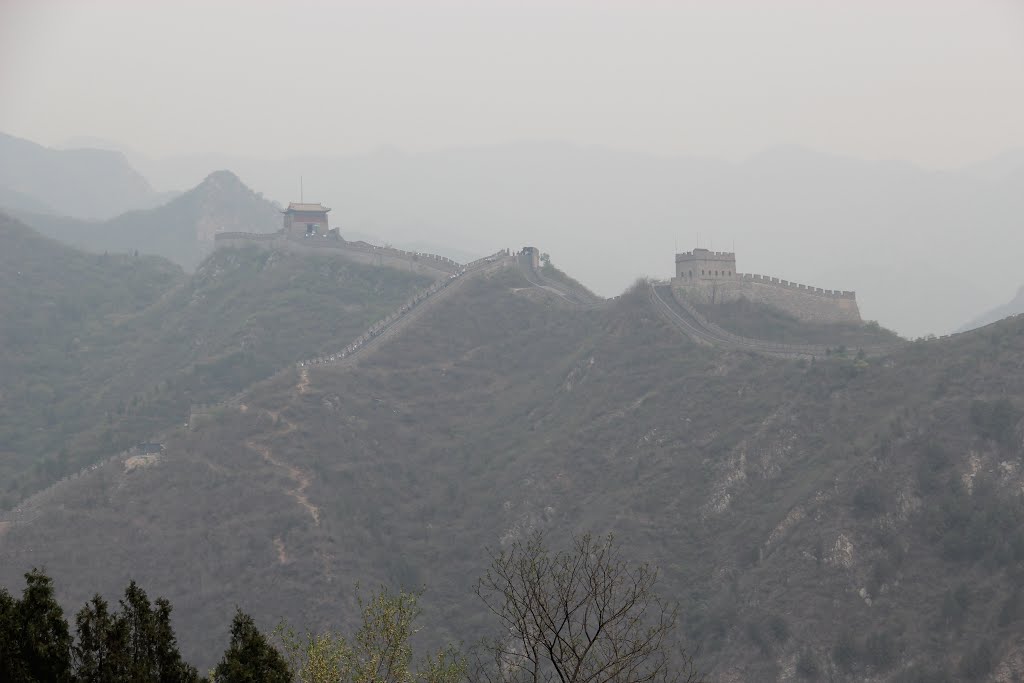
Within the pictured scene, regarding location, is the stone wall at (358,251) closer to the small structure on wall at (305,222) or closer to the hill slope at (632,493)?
the small structure on wall at (305,222)

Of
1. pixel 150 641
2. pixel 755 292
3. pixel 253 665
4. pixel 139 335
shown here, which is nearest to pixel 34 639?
pixel 150 641

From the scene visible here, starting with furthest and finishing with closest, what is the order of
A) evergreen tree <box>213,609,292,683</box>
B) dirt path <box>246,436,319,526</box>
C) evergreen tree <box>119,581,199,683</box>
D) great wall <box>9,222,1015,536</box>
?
great wall <box>9,222,1015,536</box>
dirt path <box>246,436,319,526</box>
evergreen tree <box>213,609,292,683</box>
evergreen tree <box>119,581,199,683</box>

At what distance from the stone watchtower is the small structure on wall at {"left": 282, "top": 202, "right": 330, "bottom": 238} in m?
53.2

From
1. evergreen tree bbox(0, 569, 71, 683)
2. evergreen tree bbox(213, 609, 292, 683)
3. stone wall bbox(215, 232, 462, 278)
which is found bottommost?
evergreen tree bbox(213, 609, 292, 683)

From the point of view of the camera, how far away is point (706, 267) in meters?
116

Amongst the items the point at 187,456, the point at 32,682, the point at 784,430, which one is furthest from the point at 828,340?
the point at 32,682

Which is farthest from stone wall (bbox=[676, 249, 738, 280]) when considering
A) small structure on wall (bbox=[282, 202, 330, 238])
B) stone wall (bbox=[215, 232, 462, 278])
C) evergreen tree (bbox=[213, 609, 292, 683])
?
evergreen tree (bbox=[213, 609, 292, 683])

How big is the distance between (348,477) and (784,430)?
3681 centimetres

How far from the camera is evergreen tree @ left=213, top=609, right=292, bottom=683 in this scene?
35188 millimetres

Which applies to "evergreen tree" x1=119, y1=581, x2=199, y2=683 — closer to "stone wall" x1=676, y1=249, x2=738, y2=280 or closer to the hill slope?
the hill slope

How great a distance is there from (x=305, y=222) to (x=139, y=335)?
24.0 metres

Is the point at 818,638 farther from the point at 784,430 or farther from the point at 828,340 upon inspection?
the point at 828,340

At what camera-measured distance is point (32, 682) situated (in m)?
32.4

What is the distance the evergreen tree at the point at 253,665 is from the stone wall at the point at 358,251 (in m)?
107
